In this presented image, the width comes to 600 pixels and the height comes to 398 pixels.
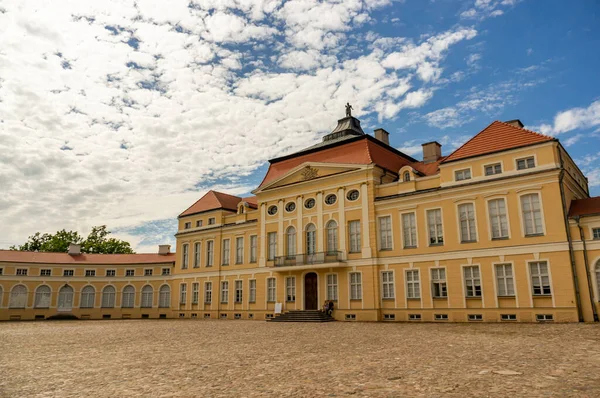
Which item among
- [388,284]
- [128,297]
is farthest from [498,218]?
[128,297]

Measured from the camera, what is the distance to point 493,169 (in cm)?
2688

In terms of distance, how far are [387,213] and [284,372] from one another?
21.8 meters

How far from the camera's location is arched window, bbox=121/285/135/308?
159 ft

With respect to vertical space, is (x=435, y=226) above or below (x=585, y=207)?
below

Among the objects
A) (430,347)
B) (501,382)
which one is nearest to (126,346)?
(430,347)

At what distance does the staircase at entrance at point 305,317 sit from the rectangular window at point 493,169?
13.7 metres

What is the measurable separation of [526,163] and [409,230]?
8.10 m

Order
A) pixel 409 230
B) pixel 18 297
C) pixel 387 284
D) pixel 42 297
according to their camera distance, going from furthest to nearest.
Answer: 1. pixel 42 297
2. pixel 18 297
3. pixel 387 284
4. pixel 409 230

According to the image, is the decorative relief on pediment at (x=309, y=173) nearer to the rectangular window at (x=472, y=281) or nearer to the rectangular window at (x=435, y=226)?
the rectangular window at (x=435, y=226)

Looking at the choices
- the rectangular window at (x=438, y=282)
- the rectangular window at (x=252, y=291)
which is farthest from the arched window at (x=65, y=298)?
the rectangular window at (x=438, y=282)

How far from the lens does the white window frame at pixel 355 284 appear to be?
31.1 m

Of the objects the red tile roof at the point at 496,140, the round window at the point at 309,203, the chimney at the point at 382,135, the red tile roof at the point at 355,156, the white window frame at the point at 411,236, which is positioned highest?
the chimney at the point at 382,135

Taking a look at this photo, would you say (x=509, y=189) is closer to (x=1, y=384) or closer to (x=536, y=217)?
(x=536, y=217)

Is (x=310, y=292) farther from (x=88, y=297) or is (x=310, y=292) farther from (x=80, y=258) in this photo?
(x=80, y=258)
